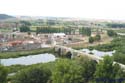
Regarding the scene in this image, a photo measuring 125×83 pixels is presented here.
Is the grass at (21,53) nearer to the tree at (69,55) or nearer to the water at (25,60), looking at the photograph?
the water at (25,60)

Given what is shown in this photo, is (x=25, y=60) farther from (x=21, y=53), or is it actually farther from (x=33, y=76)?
(x=33, y=76)

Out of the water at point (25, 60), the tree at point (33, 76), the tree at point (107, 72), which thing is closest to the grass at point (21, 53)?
the water at point (25, 60)

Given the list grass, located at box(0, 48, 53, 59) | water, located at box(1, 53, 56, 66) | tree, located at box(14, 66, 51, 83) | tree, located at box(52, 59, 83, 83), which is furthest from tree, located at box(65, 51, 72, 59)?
tree, located at box(52, 59, 83, 83)

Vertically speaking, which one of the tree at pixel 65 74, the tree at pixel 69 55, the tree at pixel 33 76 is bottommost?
the tree at pixel 69 55

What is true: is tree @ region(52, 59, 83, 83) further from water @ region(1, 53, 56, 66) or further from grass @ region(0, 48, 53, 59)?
grass @ region(0, 48, 53, 59)

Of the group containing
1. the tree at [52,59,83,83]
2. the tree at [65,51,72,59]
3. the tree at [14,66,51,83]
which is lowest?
the tree at [65,51,72,59]

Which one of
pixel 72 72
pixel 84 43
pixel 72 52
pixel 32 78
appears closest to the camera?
pixel 72 72

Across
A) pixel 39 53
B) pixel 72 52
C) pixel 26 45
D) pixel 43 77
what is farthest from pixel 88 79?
pixel 26 45

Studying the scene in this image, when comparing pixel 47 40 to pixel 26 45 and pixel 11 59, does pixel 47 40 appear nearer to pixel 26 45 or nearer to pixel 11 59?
pixel 26 45

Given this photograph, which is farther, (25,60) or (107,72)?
(25,60)

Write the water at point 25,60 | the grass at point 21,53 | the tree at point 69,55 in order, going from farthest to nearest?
A: the tree at point 69,55, the grass at point 21,53, the water at point 25,60

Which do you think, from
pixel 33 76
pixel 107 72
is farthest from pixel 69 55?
pixel 107 72
